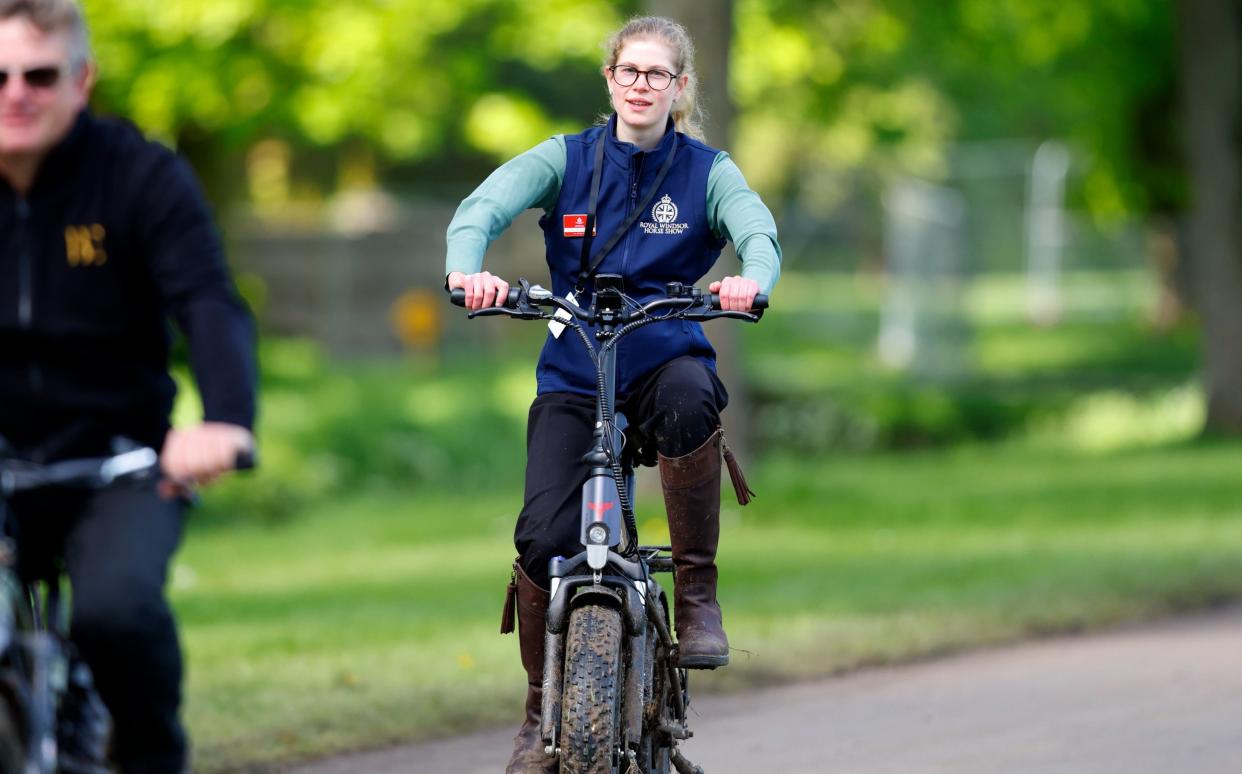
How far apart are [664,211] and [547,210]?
346 millimetres

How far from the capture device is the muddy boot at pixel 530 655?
17.0 feet

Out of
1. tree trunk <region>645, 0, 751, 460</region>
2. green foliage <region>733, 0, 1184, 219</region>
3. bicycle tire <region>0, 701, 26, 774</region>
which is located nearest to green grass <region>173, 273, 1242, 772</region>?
tree trunk <region>645, 0, 751, 460</region>

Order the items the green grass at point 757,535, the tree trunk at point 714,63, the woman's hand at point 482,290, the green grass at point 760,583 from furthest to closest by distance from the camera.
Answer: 1. the tree trunk at point 714,63
2. the green grass at point 757,535
3. the green grass at point 760,583
4. the woman's hand at point 482,290

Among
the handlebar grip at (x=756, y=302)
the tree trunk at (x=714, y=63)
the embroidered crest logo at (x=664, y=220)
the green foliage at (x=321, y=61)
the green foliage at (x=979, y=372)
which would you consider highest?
the green foliage at (x=321, y=61)

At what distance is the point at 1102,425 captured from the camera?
24031 millimetres

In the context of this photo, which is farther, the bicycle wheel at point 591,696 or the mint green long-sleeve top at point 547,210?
the mint green long-sleeve top at point 547,210

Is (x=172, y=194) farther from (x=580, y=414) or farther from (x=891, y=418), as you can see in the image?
(x=891, y=418)

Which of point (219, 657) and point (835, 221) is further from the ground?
point (835, 221)

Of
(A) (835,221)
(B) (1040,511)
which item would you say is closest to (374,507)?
(B) (1040,511)

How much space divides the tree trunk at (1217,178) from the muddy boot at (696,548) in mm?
16693

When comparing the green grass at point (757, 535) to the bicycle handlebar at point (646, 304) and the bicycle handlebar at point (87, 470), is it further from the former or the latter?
the bicycle handlebar at point (87, 470)

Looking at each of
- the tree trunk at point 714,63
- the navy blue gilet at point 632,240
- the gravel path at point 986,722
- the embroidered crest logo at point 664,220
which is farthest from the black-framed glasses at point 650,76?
the tree trunk at point 714,63

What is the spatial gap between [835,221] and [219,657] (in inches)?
1338

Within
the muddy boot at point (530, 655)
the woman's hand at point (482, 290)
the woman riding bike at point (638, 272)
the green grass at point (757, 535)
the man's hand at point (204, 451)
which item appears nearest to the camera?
the man's hand at point (204, 451)
